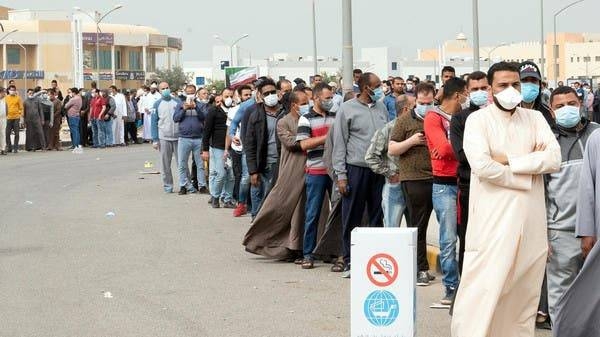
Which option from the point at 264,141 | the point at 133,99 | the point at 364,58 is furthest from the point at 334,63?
the point at 264,141

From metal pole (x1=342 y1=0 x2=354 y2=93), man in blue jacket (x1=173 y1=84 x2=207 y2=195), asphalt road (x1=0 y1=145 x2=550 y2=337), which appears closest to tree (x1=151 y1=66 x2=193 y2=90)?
man in blue jacket (x1=173 y1=84 x2=207 y2=195)

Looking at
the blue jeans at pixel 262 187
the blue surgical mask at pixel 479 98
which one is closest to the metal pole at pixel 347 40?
the blue jeans at pixel 262 187

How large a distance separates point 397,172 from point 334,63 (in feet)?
500

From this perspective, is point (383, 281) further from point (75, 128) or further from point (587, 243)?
point (75, 128)

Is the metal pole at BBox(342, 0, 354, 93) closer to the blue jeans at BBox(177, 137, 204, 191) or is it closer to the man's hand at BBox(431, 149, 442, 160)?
the blue jeans at BBox(177, 137, 204, 191)

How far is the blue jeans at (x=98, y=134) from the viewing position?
3903 centimetres

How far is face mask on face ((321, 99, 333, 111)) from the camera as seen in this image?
12523 millimetres

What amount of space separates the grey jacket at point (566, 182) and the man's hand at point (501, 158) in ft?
2.96

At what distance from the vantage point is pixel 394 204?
11.5m

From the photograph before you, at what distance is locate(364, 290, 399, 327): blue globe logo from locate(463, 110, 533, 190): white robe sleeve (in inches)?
35.9

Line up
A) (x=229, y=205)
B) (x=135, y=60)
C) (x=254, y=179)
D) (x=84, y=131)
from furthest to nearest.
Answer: (x=135, y=60) → (x=84, y=131) → (x=229, y=205) → (x=254, y=179)

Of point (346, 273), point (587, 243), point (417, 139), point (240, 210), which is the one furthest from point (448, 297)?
point (240, 210)

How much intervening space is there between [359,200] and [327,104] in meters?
1.11

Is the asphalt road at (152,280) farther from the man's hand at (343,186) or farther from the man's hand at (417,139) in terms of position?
the man's hand at (417,139)
